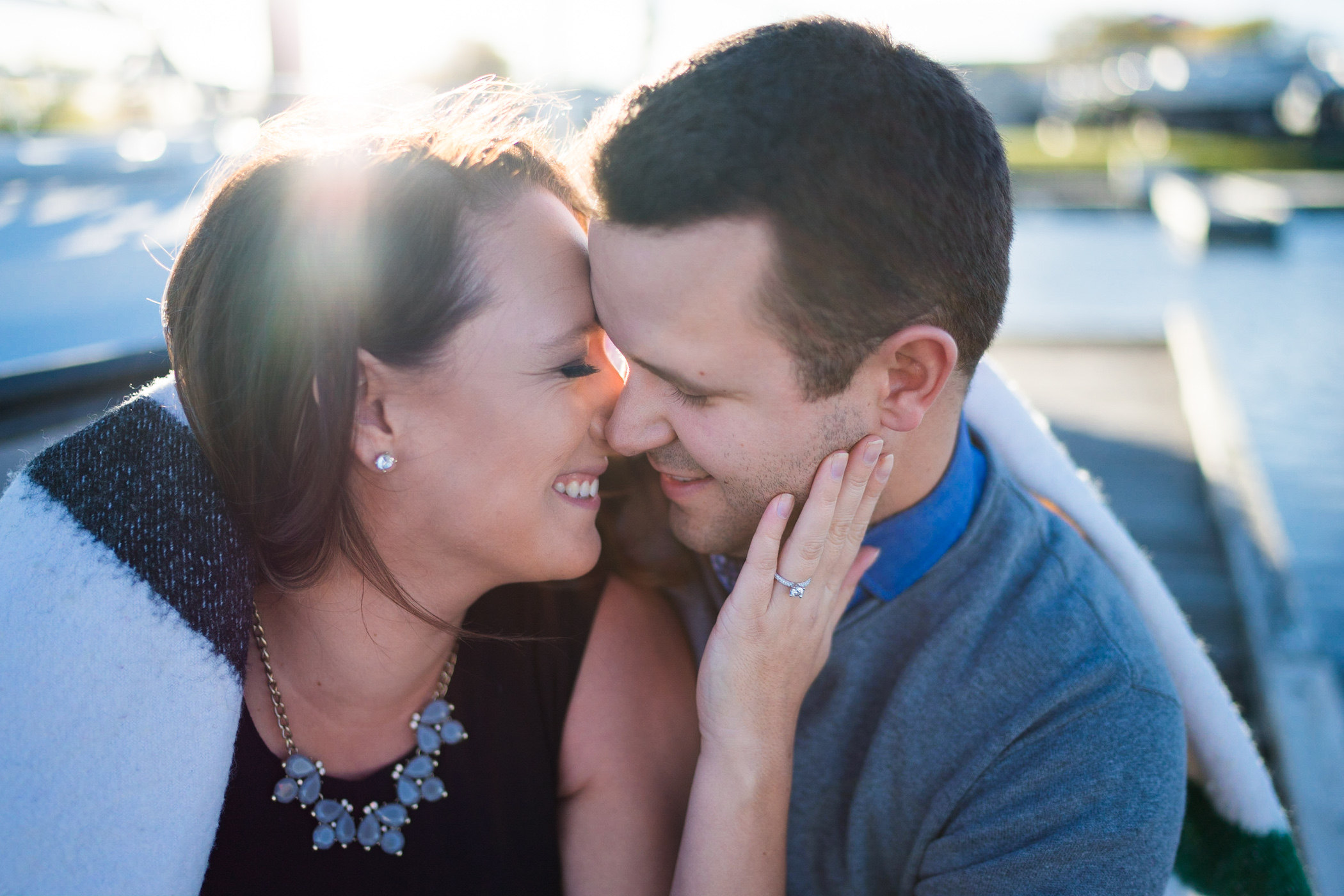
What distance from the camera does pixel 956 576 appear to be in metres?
1.87

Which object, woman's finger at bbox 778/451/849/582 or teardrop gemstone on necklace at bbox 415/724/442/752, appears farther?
teardrop gemstone on necklace at bbox 415/724/442/752

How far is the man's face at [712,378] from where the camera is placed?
5.39 feet

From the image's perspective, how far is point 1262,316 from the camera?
32.5ft

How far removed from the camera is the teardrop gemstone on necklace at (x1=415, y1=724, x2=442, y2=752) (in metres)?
1.85

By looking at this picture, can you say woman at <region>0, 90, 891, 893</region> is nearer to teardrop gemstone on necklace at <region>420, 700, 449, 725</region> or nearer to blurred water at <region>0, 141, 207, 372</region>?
teardrop gemstone on necklace at <region>420, 700, 449, 725</region>

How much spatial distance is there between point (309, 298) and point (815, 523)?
964 millimetres

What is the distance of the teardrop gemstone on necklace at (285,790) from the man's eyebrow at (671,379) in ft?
3.28

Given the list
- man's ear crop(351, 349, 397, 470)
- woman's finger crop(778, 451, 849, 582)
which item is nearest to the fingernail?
woman's finger crop(778, 451, 849, 582)

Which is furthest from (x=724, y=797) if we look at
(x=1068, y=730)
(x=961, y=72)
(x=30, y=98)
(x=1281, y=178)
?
(x=1281, y=178)

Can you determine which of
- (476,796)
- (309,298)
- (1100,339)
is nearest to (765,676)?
(476,796)

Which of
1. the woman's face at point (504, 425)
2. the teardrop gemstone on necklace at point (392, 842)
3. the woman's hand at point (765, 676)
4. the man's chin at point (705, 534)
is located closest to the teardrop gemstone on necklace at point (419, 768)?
the teardrop gemstone on necklace at point (392, 842)

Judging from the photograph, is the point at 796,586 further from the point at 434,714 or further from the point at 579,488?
the point at 434,714

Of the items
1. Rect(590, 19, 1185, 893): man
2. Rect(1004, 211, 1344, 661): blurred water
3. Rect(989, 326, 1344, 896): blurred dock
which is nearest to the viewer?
Rect(590, 19, 1185, 893): man

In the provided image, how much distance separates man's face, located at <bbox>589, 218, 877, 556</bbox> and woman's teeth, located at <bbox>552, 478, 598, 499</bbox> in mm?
122
